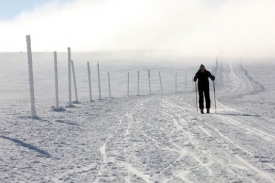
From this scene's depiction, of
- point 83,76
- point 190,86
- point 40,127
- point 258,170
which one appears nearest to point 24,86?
point 83,76

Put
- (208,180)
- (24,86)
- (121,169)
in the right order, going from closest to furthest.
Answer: (208,180) < (121,169) < (24,86)

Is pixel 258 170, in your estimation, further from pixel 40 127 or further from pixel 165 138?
pixel 40 127

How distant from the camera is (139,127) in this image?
40.0 ft

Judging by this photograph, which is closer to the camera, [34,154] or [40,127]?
[34,154]

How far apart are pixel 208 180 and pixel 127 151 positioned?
278cm

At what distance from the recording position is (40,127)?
497 inches

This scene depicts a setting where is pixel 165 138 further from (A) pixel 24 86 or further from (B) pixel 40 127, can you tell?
(A) pixel 24 86

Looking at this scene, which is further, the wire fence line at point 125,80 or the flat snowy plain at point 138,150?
the wire fence line at point 125,80

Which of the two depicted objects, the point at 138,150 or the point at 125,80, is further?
the point at 125,80

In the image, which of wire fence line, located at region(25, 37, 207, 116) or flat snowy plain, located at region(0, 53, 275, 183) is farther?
wire fence line, located at region(25, 37, 207, 116)

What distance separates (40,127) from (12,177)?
646cm

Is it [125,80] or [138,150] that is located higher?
[138,150]

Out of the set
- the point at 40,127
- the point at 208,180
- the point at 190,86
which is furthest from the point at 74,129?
the point at 190,86

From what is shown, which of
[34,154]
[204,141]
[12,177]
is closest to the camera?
[12,177]
